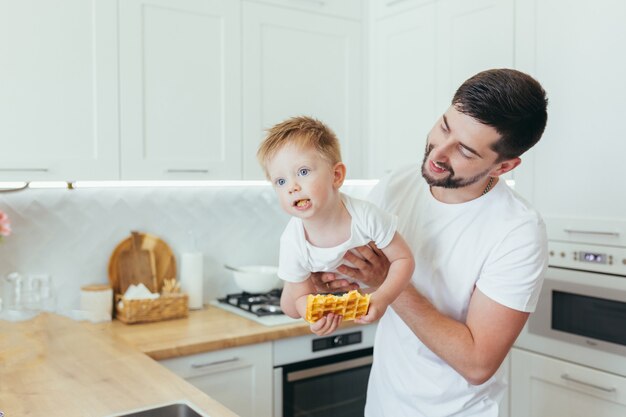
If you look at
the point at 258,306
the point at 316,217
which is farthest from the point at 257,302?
the point at 316,217

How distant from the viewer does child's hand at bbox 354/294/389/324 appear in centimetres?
125

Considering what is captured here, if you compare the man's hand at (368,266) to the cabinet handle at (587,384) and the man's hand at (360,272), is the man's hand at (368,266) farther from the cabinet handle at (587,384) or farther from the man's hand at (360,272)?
the cabinet handle at (587,384)

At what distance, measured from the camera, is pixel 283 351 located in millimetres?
2412

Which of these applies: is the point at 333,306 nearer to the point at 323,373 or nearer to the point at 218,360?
the point at 218,360

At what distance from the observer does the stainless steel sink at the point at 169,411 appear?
4.73ft

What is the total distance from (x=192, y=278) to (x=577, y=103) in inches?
66.2

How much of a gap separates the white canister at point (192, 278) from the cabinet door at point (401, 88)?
914 millimetres

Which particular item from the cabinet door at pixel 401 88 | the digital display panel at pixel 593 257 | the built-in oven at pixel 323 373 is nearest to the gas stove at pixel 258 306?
the built-in oven at pixel 323 373

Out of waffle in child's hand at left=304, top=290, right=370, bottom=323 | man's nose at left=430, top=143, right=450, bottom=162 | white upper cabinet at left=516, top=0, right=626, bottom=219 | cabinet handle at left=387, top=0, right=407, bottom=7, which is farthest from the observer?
cabinet handle at left=387, top=0, right=407, bottom=7

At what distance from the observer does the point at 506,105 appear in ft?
4.42

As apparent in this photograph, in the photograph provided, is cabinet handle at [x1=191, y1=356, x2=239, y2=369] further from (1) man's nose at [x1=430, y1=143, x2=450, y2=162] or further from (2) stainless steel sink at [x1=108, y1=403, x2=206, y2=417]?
(1) man's nose at [x1=430, y1=143, x2=450, y2=162]

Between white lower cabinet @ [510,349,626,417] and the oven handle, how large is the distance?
609mm

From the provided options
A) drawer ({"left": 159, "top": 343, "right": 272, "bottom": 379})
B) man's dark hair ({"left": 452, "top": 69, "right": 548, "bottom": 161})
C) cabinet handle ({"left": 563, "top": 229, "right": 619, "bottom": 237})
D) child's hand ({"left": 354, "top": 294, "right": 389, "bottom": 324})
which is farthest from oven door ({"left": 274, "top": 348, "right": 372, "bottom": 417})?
man's dark hair ({"left": 452, "top": 69, "right": 548, "bottom": 161})

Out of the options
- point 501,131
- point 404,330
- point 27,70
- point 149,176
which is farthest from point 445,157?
point 27,70
